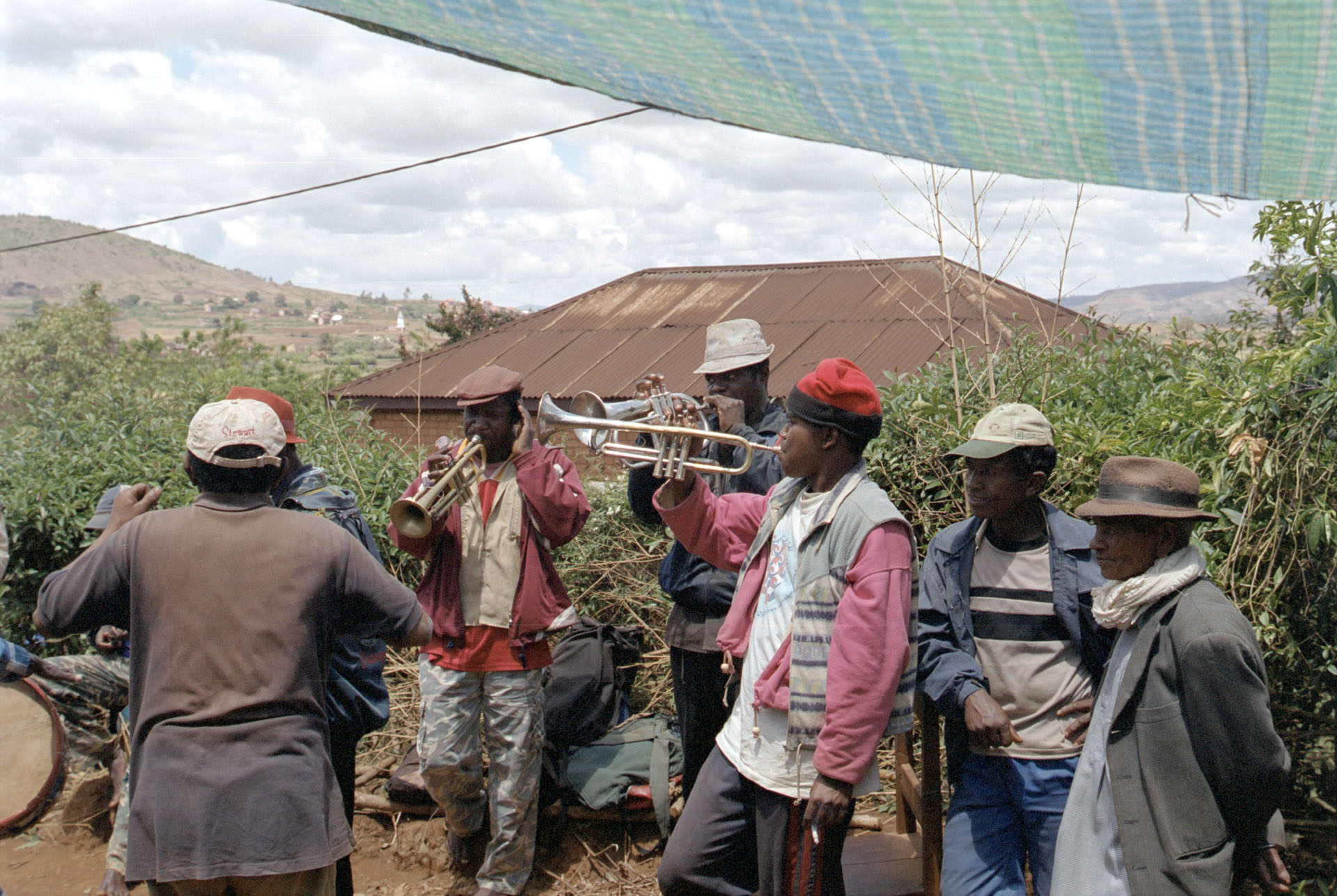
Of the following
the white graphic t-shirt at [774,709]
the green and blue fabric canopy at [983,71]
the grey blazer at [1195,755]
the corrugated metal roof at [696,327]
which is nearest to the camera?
the green and blue fabric canopy at [983,71]

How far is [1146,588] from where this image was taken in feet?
8.11

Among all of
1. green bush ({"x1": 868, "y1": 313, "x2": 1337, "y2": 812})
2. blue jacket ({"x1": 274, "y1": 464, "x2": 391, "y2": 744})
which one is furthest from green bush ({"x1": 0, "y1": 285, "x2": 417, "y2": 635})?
green bush ({"x1": 868, "y1": 313, "x2": 1337, "y2": 812})

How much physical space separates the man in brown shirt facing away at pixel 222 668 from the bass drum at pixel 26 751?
2.52m

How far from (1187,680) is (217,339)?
145ft

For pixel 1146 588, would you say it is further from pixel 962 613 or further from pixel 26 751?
pixel 26 751

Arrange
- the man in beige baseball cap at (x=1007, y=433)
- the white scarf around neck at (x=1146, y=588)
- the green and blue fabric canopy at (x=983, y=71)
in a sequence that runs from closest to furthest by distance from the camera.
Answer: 1. the green and blue fabric canopy at (x=983, y=71)
2. the white scarf around neck at (x=1146, y=588)
3. the man in beige baseball cap at (x=1007, y=433)

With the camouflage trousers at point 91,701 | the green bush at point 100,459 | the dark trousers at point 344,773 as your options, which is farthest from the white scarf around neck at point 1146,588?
the camouflage trousers at point 91,701

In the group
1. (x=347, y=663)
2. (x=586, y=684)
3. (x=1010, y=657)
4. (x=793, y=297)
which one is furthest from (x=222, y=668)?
(x=793, y=297)

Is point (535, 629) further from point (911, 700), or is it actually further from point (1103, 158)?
point (1103, 158)

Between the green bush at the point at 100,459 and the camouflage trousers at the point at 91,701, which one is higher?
the green bush at the point at 100,459

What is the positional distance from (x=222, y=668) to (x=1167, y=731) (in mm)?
2283

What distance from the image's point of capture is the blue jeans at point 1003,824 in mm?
2881

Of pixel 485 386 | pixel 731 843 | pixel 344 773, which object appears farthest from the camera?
pixel 485 386

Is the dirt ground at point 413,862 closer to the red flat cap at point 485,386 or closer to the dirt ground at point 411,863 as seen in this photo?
the dirt ground at point 411,863
